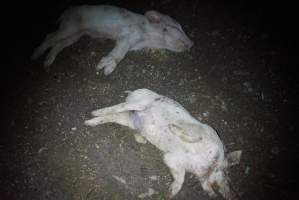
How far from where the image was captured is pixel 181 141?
2.83 metres

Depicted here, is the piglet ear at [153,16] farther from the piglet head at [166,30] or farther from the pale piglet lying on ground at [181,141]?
the pale piglet lying on ground at [181,141]

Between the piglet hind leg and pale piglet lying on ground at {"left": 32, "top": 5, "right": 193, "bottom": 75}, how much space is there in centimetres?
119

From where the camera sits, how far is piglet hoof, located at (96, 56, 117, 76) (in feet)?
11.9

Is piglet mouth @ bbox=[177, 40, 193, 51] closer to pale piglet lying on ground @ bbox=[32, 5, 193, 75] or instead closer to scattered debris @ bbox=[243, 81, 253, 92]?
pale piglet lying on ground @ bbox=[32, 5, 193, 75]

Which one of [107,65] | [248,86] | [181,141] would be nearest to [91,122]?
[107,65]

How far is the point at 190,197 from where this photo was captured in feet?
9.84

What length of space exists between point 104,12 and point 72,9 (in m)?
0.32

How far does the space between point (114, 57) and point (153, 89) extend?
51cm

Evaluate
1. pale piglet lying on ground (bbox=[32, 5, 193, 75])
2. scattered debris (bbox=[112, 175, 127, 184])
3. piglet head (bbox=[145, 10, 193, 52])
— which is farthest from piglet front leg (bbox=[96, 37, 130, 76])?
scattered debris (bbox=[112, 175, 127, 184])

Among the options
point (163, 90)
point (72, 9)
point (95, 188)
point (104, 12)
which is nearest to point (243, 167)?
point (163, 90)

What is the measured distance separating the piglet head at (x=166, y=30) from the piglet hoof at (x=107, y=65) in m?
0.55

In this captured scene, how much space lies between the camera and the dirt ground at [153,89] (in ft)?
9.75

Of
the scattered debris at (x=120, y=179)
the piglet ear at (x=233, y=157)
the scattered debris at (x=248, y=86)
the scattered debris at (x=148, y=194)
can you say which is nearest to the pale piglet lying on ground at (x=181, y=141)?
the piglet ear at (x=233, y=157)

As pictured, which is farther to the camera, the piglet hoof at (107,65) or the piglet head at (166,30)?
the piglet head at (166,30)
